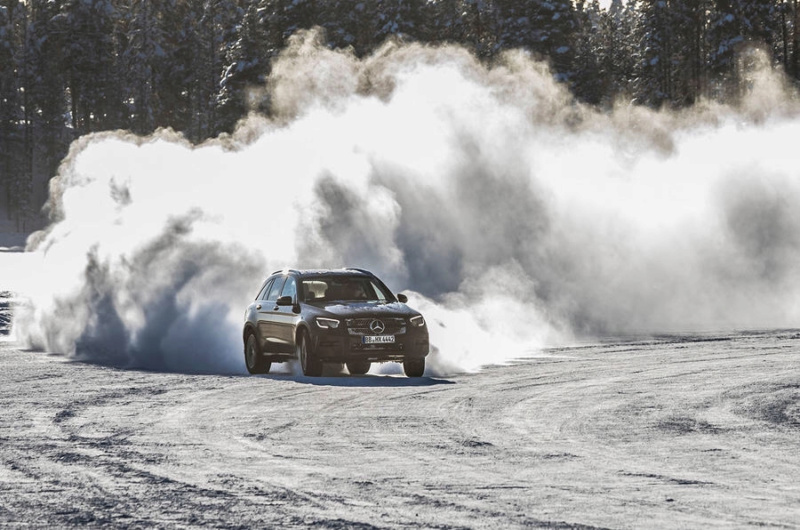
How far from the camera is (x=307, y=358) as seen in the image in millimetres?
18547

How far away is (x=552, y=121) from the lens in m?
37.2

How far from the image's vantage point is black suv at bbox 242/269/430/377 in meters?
18.3

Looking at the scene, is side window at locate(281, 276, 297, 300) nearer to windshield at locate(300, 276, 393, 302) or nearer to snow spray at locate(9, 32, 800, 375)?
windshield at locate(300, 276, 393, 302)

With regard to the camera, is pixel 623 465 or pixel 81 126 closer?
pixel 623 465

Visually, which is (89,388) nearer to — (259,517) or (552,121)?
(259,517)

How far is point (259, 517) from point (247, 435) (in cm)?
415

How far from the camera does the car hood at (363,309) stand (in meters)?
18.4

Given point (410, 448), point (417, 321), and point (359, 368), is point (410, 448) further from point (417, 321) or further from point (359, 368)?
point (359, 368)

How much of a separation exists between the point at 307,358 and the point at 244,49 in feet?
196

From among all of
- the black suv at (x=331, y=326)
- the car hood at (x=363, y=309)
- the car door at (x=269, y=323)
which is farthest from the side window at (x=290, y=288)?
the car hood at (x=363, y=309)

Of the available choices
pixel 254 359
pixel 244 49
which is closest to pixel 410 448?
pixel 254 359

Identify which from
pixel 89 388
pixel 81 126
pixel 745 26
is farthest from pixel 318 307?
pixel 81 126

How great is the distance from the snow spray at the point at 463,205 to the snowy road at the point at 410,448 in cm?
722

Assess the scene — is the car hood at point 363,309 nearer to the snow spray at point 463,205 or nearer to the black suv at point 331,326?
the black suv at point 331,326
